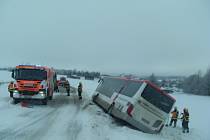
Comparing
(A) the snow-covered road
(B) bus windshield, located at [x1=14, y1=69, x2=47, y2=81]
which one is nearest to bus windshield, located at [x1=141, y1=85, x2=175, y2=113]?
(A) the snow-covered road

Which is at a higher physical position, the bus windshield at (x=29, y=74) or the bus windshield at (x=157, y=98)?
the bus windshield at (x=29, y=74)

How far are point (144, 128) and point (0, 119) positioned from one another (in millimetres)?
6388

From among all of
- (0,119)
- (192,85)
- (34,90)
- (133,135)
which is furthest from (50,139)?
(192,85)

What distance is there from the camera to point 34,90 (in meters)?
21.6

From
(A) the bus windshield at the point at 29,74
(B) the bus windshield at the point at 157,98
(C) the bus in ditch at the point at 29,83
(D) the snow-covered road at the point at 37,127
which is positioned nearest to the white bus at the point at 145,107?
(B) the bus windshield at the point at 157,98

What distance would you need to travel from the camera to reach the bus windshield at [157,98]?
15.4 metres

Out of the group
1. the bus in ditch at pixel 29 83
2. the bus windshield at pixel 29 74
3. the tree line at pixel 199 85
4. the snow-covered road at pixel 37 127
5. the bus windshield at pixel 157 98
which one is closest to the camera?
the snow-covered road at pixel 37 127

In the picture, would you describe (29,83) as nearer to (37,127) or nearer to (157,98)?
(37,127)

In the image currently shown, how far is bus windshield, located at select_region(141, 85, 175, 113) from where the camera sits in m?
15.4

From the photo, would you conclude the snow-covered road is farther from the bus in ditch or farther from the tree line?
the tree line

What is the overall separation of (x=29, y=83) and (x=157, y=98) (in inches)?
367

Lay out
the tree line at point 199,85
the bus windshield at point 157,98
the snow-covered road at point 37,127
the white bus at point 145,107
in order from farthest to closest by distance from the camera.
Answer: the tree line at point 199,85 < the bus windshield at point 157,98 < the white bus at point 145,107 < the snow-covered road at point 37,127

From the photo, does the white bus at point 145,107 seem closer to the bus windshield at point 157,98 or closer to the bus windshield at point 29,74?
the bus windshield at point 157,98

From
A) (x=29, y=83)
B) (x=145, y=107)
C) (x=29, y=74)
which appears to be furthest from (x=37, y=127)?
(x=29, y=74)
